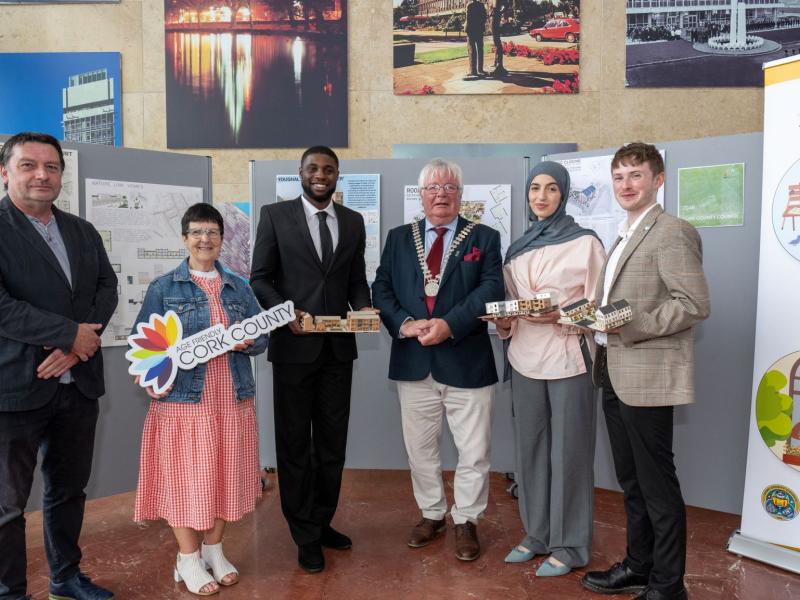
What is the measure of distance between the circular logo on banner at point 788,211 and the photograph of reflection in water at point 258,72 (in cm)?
388

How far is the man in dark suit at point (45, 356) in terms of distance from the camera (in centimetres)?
221

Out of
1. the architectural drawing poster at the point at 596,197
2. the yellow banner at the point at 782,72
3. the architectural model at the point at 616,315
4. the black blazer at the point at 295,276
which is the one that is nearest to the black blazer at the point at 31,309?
the black blazer at the point at 295,276

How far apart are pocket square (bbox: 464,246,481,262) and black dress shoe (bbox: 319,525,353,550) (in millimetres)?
1547

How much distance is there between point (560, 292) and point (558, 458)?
2.50ft

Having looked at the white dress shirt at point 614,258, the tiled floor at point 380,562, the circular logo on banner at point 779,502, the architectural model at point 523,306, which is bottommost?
the tiled floor at point 380,562

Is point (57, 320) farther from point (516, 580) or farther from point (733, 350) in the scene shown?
point (733, 350)

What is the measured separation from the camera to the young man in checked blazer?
7.11 feet

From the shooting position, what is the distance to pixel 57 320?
2.21 metres

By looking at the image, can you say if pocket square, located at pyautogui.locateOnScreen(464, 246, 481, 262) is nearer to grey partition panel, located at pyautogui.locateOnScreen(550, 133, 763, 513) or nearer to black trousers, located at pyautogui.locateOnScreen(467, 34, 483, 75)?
grey partition panel, located at pyautogui.locateOnScreen(550, 133, 763, 513)

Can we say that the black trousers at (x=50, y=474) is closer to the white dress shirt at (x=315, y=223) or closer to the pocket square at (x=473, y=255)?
the white dress shirt at (x=315, y=223)

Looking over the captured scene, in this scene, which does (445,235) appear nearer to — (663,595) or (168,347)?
(168,347)

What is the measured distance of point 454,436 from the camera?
2.97 metres

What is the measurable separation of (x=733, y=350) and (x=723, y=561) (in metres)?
1.10

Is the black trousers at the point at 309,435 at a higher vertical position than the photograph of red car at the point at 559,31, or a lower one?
lower
